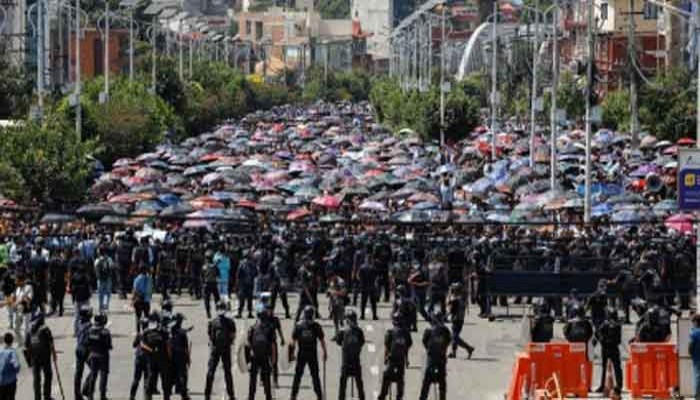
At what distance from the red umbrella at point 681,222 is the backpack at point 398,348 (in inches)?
587

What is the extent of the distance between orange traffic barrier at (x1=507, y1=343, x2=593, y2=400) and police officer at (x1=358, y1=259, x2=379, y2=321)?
989 cm

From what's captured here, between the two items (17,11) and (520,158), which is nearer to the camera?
(520,158)

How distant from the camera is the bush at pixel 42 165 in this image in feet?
184

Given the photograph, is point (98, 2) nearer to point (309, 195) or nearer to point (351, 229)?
Result: point (309, 195)

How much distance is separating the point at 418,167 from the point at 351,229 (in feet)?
92.1

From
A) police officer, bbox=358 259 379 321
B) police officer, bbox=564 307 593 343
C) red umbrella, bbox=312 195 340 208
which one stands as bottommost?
red umbrella, bbox=312 195 340 208

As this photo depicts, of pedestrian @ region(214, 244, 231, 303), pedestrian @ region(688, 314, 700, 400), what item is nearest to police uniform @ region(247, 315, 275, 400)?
pedestrian @ region(688, 314, 700, 400)

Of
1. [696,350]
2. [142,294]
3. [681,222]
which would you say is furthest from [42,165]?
[696,350]

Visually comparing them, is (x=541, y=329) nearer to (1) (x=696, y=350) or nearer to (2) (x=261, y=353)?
(1) (x=696, y=350)

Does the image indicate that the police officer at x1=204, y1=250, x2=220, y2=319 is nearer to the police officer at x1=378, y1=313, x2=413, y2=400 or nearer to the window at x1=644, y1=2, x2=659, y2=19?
the police officer at x1=378, y1=313, x2=413, y2=400

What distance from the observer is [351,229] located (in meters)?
52.6

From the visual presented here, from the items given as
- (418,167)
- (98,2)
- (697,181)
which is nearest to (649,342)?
(697,181)

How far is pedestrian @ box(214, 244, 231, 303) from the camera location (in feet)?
139

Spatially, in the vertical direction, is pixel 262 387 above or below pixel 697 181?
below
